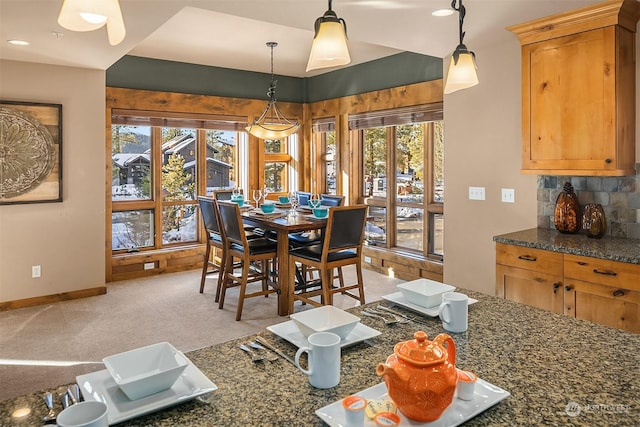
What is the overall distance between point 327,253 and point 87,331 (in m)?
2.12

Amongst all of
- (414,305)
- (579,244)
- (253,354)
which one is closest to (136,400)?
(253,354)

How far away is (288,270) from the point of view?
4.25 metres

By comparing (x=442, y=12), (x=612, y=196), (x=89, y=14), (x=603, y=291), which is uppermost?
(x=442, y=12)

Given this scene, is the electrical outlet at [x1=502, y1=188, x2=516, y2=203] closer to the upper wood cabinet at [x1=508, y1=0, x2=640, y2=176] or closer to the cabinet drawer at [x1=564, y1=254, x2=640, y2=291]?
the upper wood cabinet at [x1=508, y1=0, x2=640, y2=176]

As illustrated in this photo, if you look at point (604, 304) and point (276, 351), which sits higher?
point (276, 351)

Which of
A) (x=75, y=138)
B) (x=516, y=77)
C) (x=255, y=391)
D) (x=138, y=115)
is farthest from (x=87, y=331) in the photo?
(x=516, y=77)

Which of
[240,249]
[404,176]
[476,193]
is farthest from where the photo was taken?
[404,176]

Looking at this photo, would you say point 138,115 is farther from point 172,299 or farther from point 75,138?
point 172,299

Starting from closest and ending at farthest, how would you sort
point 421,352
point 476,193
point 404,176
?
point 421,352
point 476,193
point 404,176

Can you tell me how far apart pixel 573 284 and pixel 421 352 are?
224 centimetres

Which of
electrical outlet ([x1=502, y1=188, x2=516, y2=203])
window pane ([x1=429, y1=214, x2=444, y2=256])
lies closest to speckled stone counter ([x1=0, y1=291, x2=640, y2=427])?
electrical outlet ([x1=502, y1=188, x2=516, y2=203])

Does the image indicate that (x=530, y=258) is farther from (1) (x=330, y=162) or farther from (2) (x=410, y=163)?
(1) (x=330, y=162)

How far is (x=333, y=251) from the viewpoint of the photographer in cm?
404

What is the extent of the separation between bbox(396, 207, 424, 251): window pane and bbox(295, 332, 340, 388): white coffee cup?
4.52 meters
